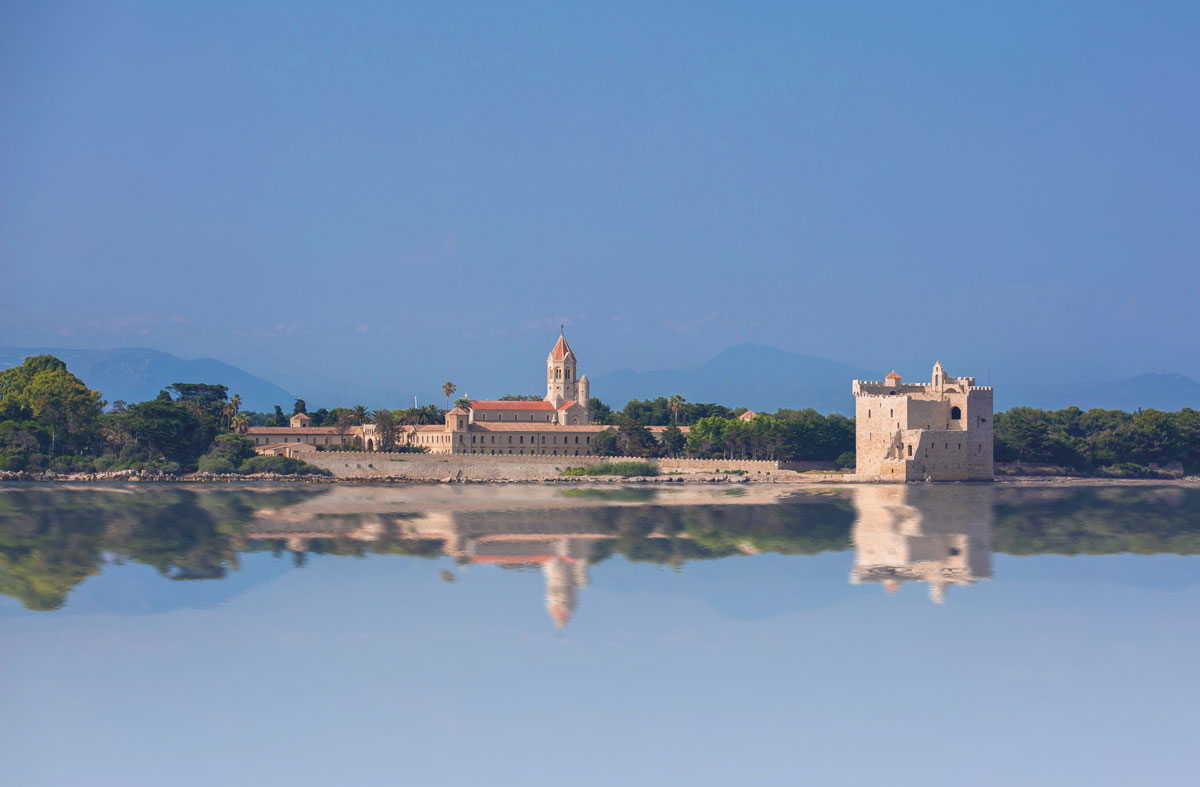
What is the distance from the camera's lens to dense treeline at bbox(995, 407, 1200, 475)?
53.0m

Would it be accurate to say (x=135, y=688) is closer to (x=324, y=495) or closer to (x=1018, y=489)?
(x=324, y=495)

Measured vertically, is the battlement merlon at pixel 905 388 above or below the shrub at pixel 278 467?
above

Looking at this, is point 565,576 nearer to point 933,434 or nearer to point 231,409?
point 933,434

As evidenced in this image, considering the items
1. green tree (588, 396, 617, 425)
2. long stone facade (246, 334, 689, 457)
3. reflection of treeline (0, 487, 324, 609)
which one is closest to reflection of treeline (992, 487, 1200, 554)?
reflection of treeline (0, 487, 324, 609)

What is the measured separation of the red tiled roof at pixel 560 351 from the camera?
263 ft

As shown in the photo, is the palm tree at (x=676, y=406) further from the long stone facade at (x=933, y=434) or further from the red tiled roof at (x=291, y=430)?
the long stone facade at (x=933, y=434)

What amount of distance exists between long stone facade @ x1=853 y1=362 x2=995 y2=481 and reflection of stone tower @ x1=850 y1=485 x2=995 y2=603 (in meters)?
3.35

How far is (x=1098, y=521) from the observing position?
1293 inches

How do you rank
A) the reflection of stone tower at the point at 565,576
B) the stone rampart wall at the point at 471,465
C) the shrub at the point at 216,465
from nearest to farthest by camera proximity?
the reflection of stone tower at the point at 565,576
the shrub at the point at 216,465
the stone rampart wall at the point at 471,465

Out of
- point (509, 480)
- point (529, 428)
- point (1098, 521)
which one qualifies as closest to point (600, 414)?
point (529, 428)

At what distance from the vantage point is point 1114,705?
13289 mm

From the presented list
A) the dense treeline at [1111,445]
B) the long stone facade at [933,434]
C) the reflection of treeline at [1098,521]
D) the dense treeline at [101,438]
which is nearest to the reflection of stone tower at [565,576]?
the reflection of treeline at [1098,521]

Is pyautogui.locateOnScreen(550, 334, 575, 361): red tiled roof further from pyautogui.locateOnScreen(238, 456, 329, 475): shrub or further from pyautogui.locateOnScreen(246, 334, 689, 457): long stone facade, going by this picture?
pyautogui.locateOnScreen(238, 456, 329, 475): shrub

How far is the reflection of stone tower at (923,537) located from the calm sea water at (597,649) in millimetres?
179
